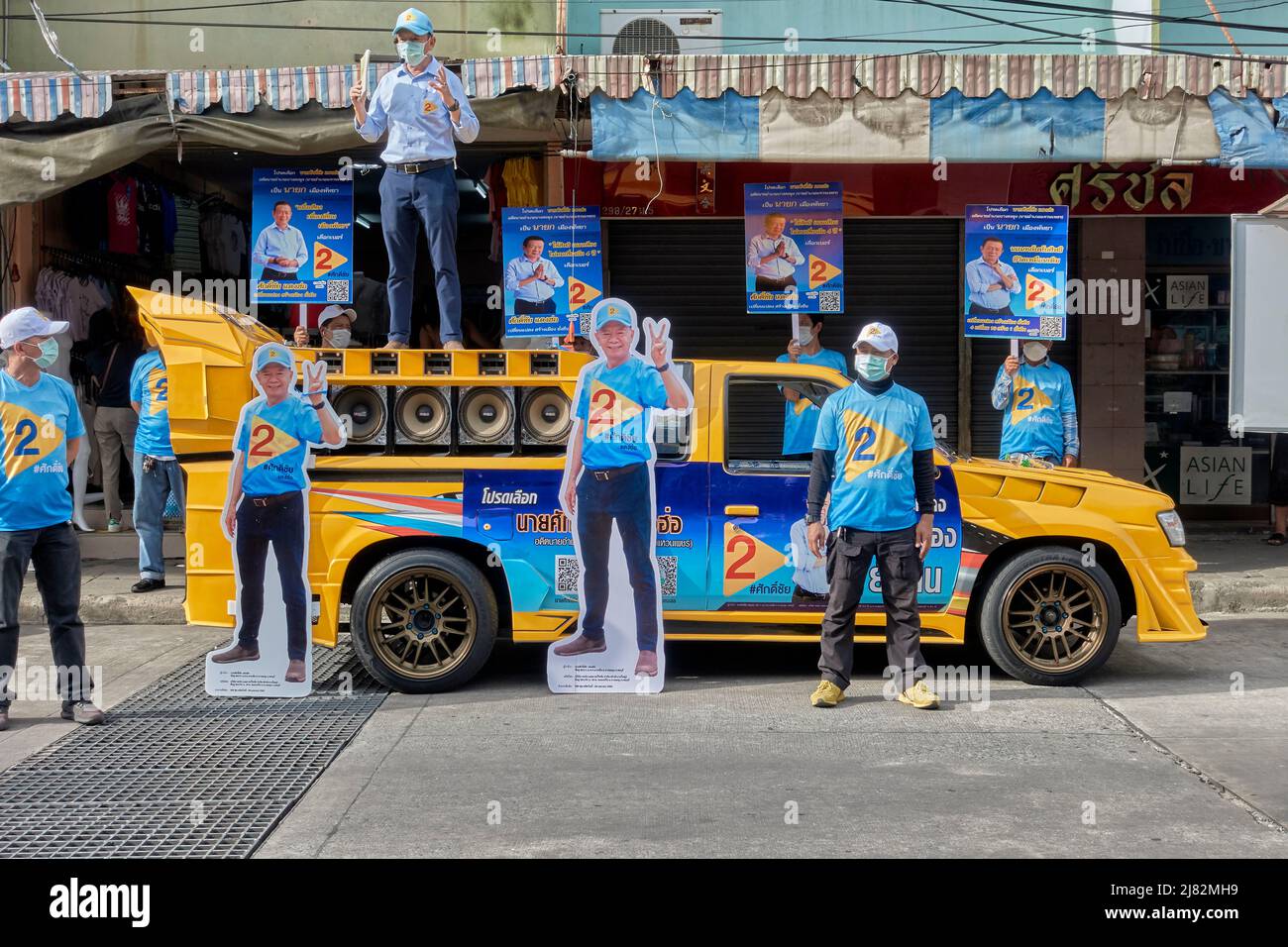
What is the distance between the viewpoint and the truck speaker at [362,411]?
7.99 m

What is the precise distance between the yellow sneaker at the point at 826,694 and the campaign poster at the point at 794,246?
491 centimetres

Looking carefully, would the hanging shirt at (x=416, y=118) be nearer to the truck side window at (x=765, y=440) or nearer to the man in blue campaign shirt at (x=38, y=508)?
the truck side window at (x=765, y=440)

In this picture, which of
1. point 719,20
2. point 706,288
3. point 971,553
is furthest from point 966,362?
point 971,553

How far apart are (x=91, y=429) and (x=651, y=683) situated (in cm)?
778

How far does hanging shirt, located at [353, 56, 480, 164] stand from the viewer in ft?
30.8

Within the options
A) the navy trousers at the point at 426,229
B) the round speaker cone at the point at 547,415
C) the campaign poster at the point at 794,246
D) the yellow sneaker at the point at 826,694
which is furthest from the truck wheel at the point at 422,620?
the campaign poster at the point at 794,246

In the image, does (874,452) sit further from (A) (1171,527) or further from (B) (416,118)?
(B) (416,118)

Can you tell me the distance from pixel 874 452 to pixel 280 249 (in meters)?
6.14

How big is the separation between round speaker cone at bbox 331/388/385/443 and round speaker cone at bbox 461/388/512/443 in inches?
19.2

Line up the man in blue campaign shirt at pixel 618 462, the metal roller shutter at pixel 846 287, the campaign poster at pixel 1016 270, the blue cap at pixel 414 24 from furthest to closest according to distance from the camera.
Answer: the metal roller shutter at pixel 846 287, the campaign poster at pixel 1016 270, the blue cap at pixel 414 24, the man in blue campaign shirt at pixel 618 462

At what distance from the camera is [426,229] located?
962 centimetres

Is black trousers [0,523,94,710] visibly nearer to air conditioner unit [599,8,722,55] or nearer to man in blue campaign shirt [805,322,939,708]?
man in blue campaign shirt [805,322,939,708]

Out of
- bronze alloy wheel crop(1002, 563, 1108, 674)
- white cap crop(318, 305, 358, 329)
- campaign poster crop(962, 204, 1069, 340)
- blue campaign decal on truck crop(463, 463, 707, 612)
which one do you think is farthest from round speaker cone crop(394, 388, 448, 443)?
campaign poster crop(962, 204, 1069, 340)

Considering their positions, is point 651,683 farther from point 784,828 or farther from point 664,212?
point 664,212
